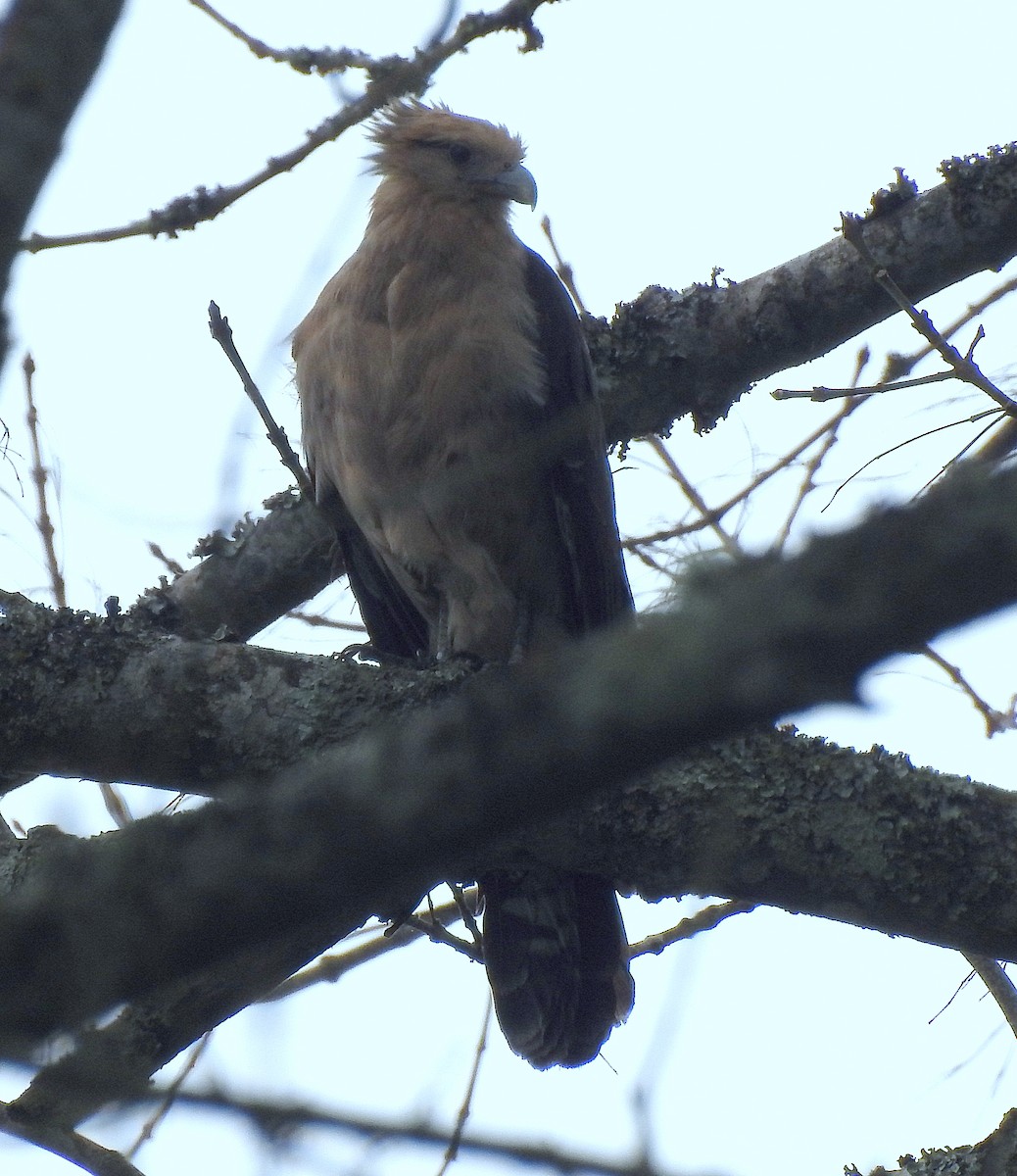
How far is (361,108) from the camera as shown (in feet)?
A: 6.70

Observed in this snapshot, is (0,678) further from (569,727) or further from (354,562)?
(569,727)

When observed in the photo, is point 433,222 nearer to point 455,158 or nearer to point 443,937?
point 455,158

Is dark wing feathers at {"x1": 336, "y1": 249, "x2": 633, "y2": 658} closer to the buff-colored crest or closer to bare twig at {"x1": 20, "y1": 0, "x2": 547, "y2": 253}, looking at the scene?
the buff-colored crest

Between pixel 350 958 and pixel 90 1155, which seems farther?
pixel 350 958

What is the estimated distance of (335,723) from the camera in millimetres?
3180

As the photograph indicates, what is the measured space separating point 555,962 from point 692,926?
0.74 meters

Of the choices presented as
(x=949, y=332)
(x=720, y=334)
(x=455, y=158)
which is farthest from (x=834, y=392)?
(x=455, y=158)

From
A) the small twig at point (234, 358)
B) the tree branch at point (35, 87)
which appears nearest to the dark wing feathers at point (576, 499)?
the small twig at point (234, 358)

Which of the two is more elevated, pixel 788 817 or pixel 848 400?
pixel 848 400

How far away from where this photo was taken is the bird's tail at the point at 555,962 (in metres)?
4.00

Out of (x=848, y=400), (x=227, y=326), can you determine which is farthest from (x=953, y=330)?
(x=227, y=326)

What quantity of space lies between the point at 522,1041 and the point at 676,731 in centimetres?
311

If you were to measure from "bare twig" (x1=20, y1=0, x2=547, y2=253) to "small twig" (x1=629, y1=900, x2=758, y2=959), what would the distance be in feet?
6.71

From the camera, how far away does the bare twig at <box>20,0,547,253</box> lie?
194cm
